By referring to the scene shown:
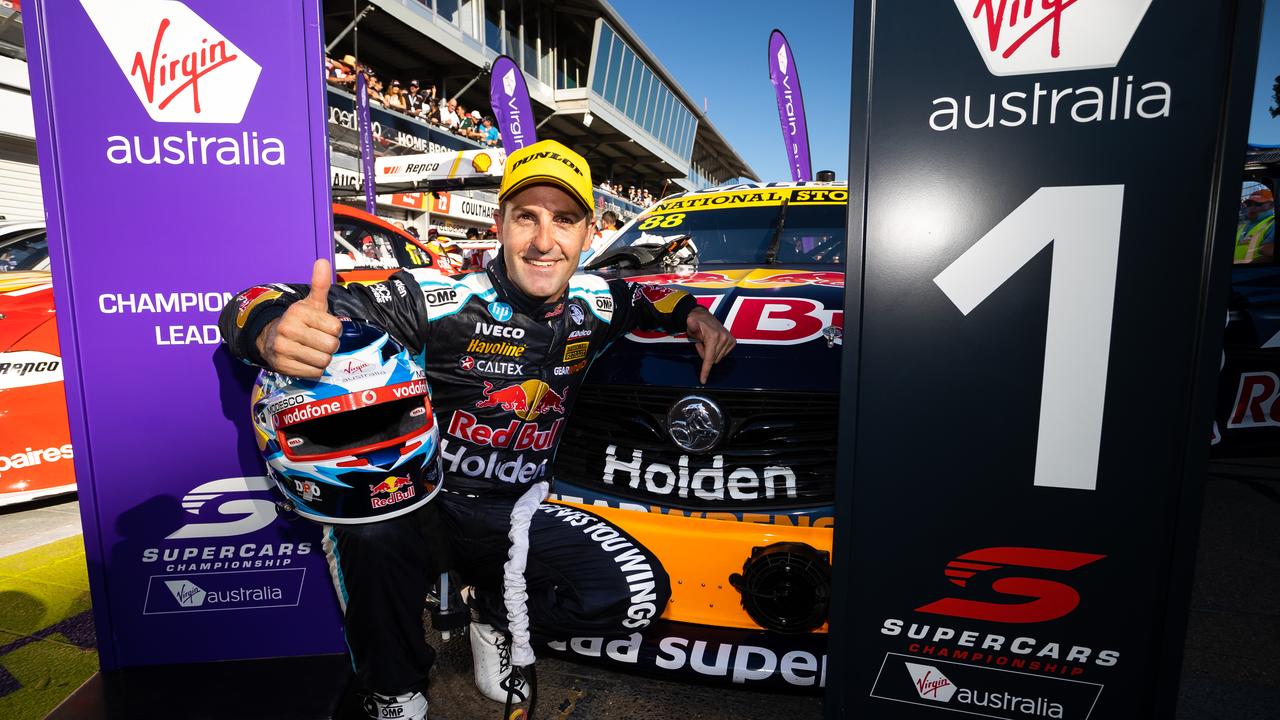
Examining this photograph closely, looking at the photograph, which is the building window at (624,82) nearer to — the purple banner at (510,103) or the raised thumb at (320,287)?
the purple banner at (510,103)

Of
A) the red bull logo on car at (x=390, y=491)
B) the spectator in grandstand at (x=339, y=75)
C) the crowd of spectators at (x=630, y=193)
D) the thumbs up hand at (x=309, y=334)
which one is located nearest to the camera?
the thumbs up hand at (x=309, y=334)

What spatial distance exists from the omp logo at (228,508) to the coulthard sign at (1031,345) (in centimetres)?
154

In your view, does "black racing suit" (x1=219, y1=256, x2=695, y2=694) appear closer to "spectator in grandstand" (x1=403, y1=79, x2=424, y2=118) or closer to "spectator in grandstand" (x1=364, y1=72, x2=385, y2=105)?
"spectator in grandstand" (x1=364, y1=72, x2=385, y2=105)

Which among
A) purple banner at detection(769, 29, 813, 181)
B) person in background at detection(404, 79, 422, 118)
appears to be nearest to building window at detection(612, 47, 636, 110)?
person in background at detection(404, 79, 422, 118)

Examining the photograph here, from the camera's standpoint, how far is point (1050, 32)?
93 cm

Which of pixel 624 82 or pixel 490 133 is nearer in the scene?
pixel 490 133

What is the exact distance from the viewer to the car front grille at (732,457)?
5.12ft

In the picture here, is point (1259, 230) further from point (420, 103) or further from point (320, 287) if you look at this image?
point (420, 103)

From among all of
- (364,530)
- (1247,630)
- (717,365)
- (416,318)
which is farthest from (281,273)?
(1247,630)

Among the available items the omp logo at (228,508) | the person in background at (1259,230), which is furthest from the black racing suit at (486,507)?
the person in background at (1259,230)

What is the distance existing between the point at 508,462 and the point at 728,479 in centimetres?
57

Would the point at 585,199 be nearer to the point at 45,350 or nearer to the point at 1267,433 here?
the point at 45,350

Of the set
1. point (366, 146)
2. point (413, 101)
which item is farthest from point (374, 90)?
point (366, 146)

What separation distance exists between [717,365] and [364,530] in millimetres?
934
